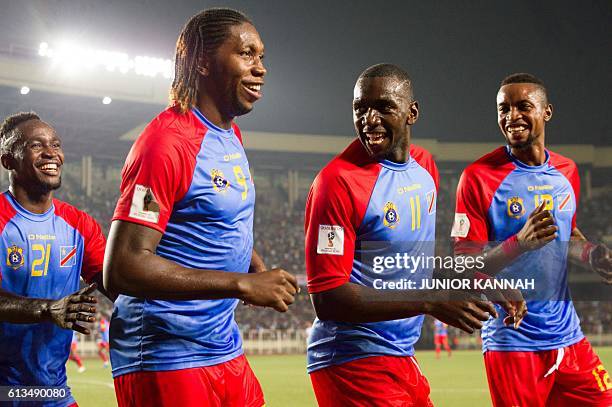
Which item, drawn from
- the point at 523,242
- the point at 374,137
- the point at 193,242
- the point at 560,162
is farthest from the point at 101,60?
the point at 193,242

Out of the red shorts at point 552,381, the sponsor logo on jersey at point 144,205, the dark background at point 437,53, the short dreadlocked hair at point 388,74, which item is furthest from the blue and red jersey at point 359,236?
the dark background at point 437,53

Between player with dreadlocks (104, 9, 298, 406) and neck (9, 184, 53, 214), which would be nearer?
player with dreadlocks (104, 9, 298, 406)

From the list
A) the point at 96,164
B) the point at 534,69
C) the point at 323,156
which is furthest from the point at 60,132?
the point at 534,69

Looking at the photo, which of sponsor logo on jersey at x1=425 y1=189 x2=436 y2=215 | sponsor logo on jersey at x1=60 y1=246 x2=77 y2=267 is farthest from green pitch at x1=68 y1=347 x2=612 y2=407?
sponsor logo on jersey at x1=425 y1=189 x2=436 y2=215

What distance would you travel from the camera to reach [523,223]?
527 centimetres

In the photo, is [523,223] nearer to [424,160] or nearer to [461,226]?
Result: [461,226]

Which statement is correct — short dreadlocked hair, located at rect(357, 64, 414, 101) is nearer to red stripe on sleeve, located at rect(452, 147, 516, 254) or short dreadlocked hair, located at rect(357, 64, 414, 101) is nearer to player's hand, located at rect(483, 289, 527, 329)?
player's hand, located at rect(483, 289, 527, 329)

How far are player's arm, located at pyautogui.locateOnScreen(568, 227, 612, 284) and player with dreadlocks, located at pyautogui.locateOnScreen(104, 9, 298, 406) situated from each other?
248 centimetres

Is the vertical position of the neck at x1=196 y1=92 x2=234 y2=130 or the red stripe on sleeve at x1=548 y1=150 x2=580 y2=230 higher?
the red stripe on sleeve at x1=548 y1=150 x2=580 y2=230

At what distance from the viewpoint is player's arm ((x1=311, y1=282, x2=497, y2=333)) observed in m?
3.41

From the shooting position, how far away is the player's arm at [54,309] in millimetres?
3795

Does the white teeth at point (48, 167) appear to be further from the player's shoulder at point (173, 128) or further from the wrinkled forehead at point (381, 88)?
the wrinkled forehead at point (381, 88)

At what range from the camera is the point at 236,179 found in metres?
3.42

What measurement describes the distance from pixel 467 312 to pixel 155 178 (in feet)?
4.41
